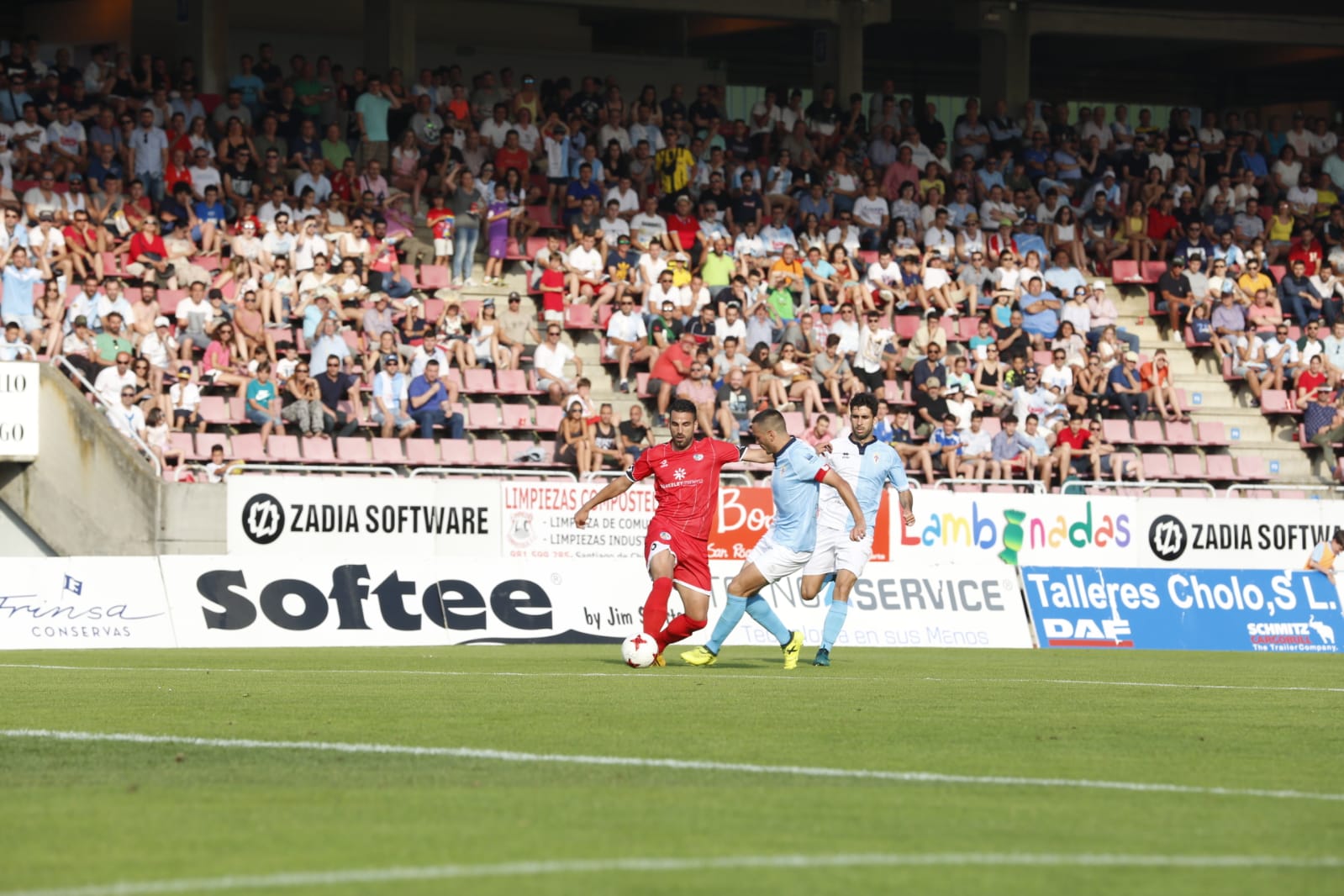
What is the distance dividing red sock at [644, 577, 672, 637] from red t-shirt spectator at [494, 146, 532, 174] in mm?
17890

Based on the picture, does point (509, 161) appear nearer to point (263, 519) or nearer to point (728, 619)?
point (263, 519)

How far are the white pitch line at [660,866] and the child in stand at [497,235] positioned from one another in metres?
26.2

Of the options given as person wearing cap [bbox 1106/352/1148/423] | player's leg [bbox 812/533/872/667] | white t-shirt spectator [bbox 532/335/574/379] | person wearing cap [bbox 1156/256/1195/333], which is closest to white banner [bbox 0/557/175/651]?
player's leg [bbox 812/533/872/667]

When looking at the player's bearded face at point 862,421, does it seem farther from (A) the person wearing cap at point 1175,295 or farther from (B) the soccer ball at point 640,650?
(A) the person wearing cap at point 1175,295

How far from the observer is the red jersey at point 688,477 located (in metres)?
→ 16.0

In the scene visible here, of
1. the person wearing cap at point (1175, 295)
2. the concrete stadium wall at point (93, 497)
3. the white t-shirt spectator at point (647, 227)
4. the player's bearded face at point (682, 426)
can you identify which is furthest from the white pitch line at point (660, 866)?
the person wearing cap at point (1175, 295)

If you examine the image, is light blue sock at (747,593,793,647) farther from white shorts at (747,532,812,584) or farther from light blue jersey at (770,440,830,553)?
light blue jersey at (770,440,830,553)

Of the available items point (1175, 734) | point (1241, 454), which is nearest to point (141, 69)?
point (1241, 454)

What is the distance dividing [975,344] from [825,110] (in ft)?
25.2

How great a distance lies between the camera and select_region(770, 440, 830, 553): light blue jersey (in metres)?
16.4

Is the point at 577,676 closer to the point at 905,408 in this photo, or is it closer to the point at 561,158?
the point at 905,408

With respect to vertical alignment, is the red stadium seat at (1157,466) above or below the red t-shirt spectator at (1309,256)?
below

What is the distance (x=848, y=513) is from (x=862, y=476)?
364 millimetres

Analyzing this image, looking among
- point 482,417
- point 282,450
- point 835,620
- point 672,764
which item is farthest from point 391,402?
point 672,764
